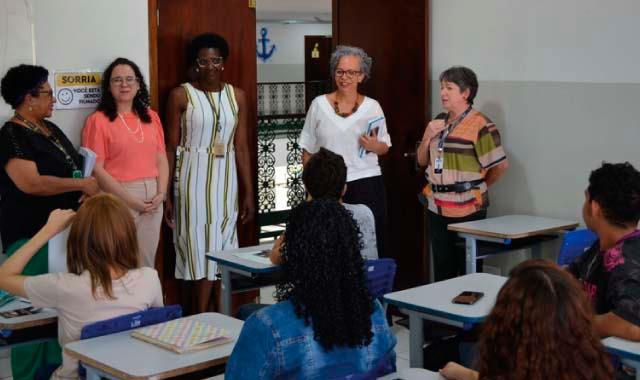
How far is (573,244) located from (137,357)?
2.26 metres

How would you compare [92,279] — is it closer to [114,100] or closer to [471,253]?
[114,100]

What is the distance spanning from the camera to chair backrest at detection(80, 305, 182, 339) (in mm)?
3052

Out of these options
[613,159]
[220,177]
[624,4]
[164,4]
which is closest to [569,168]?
[613,159]

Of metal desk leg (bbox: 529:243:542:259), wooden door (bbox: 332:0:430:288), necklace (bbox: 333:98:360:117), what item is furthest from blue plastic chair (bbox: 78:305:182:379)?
wooden door (bbox: 332:0:430:288)

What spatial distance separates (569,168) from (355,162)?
4.41 feet

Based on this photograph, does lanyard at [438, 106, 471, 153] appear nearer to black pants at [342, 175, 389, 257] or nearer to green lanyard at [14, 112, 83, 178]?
black pants at [342, 175, 389, 257]

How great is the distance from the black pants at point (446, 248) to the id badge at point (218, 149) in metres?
1.38

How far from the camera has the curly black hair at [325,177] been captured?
3.86m

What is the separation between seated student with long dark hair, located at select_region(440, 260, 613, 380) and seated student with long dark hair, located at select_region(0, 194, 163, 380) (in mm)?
1603

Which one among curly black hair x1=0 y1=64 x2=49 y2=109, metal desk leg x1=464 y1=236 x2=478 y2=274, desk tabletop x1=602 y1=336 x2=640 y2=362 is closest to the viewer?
desk tabletop x1=602 y1=336 x2=640 y2=362

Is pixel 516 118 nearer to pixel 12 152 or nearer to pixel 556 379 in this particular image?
pixel 12 152

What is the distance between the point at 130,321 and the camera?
3.12m

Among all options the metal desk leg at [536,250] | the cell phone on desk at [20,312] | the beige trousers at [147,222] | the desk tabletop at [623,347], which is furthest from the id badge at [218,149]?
the desk tabletop at [623,347]

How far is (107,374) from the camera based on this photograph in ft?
9.11
